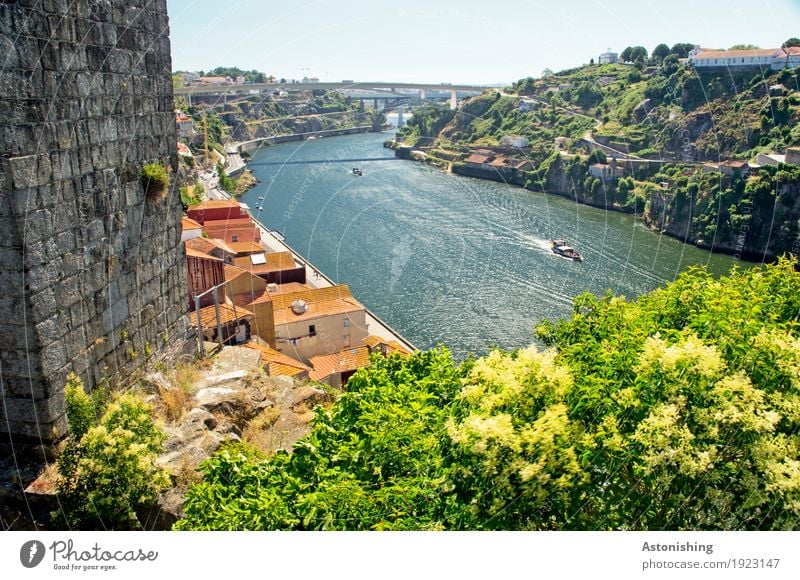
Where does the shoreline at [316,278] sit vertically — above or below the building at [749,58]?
below

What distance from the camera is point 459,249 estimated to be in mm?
28656

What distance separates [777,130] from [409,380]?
36260mm

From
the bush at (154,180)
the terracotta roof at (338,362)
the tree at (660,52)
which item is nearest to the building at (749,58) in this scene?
the tree at (660,52)

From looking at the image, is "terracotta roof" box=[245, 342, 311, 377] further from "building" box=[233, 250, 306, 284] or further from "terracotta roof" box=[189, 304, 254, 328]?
"building" box=[233, 250, 306, 284]

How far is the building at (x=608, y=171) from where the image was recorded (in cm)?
3962

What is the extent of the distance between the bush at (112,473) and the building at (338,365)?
8207 millimetres

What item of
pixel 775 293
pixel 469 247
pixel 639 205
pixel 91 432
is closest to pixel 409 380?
pixel 91 432

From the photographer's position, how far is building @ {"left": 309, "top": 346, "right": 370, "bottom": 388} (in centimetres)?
1322

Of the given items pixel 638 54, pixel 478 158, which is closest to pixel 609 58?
pixel 638 54

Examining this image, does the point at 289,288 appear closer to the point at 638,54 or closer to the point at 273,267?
the point at 273,267

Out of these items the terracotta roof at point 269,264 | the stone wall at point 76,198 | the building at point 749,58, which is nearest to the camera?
the stone wall at point 76,198

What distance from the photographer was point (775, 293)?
5348mm

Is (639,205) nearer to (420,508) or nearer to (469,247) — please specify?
(469,247)

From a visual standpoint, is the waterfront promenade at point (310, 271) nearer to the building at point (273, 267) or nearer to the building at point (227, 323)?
the building at point (273, 267)
